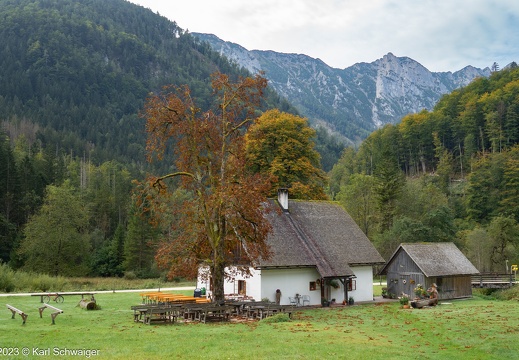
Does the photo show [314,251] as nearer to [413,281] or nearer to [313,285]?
[313,285]

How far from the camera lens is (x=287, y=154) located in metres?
47.3

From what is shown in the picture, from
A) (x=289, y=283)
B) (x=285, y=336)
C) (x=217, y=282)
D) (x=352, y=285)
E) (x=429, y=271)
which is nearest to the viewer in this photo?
(x=285, y=336)

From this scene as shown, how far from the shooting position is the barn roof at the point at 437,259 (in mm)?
37344

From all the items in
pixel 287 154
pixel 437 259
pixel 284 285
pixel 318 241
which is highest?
pixel 287 154

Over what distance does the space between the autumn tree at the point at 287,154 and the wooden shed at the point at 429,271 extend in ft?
37.3

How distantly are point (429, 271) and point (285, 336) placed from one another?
74.3 ft

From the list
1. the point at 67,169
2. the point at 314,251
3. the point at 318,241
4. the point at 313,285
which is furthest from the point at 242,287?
the point at 67,169

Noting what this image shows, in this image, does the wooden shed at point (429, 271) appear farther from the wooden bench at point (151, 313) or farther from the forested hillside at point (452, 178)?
the wooden bench at point (151, 313)

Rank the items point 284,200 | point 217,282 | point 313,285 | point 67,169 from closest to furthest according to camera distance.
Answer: point 217,282
point 313,285
point 284,200
point 67,169

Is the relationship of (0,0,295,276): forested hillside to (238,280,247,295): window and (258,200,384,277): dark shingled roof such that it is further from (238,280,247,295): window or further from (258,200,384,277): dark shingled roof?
(258,200,384,277): dark shingled roof

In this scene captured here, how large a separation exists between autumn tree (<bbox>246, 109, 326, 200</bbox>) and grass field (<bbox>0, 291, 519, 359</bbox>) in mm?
22353

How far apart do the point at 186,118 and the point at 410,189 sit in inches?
1970

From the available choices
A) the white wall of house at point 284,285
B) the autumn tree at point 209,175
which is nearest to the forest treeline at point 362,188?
the autumn tree at point 209,175

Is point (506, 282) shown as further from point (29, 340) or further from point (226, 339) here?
point (29, 340)
